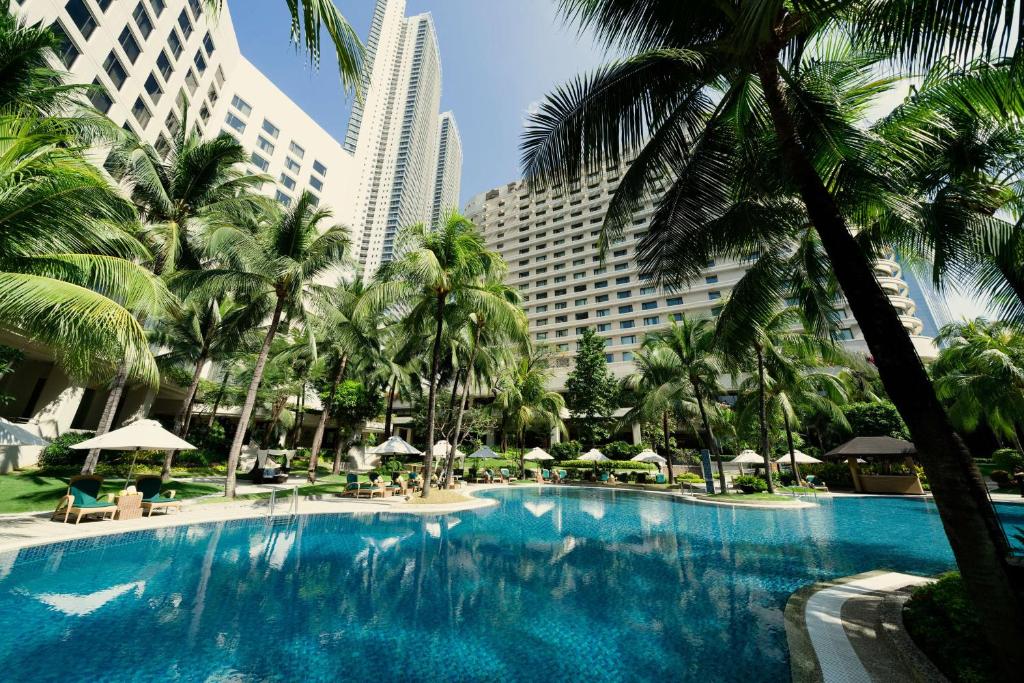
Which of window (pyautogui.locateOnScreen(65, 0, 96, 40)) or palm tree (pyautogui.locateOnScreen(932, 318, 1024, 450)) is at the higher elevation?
window (pyautogui.locateOnScreen(65, 0, 96, 40))

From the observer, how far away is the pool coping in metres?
3.96

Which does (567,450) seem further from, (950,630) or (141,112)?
(141,112)

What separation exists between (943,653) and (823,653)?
0.99 meters

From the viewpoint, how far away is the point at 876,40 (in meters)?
3.70

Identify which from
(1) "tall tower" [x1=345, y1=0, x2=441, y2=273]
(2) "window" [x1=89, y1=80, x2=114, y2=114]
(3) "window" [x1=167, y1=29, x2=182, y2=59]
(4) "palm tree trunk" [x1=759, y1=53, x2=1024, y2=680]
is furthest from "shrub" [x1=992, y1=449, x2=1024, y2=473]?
(1) "tall tower" [x1=345, y1=0, x2=441, y2=273]

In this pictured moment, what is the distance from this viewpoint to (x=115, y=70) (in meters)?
21.4

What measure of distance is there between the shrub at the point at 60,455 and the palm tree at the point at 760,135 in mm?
22083

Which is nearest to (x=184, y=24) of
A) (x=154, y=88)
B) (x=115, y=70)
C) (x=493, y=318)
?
(x=154, y=88)

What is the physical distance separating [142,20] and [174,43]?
12.4 feet

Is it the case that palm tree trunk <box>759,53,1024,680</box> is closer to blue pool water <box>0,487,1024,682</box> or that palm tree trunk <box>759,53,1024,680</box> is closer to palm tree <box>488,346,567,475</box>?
blue pool water <box>0,487,1024,682</box>

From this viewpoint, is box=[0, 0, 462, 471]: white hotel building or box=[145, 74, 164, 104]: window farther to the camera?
box=[145, 74, 164, 104]: window

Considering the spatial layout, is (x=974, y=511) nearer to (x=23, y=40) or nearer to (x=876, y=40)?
(x=876, y=40)

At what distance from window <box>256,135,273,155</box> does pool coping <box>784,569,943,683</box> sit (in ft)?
168

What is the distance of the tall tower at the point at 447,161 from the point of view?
139 metres
